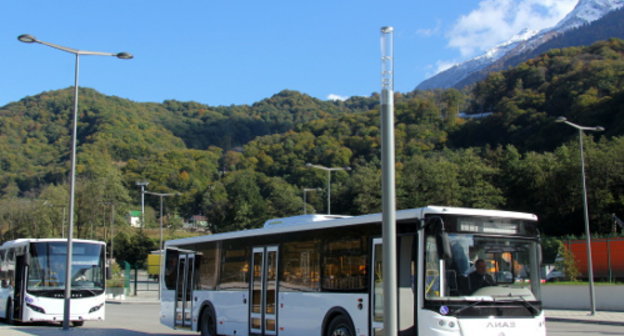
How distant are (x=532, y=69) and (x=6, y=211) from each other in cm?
8902

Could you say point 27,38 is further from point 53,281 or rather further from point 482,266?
point 482,266

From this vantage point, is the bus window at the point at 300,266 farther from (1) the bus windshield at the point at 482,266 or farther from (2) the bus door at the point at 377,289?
(1) the bus windshield at the point at 482,266

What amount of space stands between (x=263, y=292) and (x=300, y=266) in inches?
62.4

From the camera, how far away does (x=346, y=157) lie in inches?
4471

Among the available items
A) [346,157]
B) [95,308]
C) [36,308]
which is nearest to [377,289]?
[95,308]

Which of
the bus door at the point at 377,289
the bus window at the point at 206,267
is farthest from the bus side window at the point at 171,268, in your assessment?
the bus door at the point at 377,289

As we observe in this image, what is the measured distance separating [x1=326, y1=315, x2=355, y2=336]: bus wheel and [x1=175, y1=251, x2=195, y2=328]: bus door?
21.2 feet

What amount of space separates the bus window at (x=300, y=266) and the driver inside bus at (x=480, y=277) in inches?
145

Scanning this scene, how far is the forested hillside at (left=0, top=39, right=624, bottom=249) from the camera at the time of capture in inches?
2530

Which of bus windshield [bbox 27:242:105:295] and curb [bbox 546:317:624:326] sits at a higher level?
bus windshield [bbox 27:242:105:295]

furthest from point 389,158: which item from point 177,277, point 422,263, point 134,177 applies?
point 134,177

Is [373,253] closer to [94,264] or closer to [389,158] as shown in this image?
[389,158]

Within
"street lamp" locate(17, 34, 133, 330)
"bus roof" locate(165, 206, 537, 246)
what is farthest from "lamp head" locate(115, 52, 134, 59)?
"bus roof" locate(165, 206, 537, 246)

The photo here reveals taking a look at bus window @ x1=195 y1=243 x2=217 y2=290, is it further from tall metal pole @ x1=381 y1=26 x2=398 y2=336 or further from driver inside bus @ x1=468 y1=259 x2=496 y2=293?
tall metal pole @ x1=381 y1=26 x2=398 y2=336
